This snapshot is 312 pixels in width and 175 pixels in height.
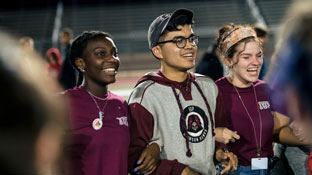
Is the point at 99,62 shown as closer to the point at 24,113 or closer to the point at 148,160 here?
the point at 148,160

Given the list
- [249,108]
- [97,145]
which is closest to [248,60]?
[249,108]

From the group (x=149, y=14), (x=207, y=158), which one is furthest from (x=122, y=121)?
(x=149, y=14)

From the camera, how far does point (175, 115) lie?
2.65 metres

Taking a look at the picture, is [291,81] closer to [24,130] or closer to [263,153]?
[24,130]

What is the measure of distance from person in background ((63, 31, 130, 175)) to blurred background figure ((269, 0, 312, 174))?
1.64 m

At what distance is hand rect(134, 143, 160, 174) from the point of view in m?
2.48

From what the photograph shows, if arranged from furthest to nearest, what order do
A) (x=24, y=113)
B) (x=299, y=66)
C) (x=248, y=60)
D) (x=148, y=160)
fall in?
1. (x=248, y=60)
2. (x=148, y=160)
3. (x=299, y=66)
4. (x=24, y=113)

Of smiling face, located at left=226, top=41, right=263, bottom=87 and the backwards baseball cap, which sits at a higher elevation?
the backwards baseball cap

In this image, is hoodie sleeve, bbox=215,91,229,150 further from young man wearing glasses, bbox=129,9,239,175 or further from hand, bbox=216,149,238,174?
hand, bbox=216,149,238,174

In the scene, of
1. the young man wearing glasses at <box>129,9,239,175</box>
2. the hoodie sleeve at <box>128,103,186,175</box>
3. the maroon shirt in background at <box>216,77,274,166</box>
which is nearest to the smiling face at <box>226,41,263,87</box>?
the maroon shirt in background at <box>216,77,274,166</box>

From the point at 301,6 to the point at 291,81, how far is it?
0.57 feet

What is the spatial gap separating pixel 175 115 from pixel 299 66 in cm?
166

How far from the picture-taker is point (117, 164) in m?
2.64

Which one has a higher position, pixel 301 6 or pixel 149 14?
pixel 149 14
